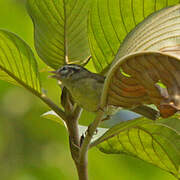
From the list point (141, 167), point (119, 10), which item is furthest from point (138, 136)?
point (141, 167)

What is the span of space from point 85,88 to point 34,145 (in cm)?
182

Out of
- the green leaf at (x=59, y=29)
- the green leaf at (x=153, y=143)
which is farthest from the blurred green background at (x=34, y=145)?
the green leaf at (x=59, y=29)

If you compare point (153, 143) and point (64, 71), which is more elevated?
point (64, 71)

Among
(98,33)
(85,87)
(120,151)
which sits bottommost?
(120,151)

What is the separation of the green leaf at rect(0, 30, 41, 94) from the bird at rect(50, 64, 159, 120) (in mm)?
102

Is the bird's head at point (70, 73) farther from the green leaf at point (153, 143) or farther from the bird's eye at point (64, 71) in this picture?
the green leaf at point (153, 143)

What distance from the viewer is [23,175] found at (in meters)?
2.73

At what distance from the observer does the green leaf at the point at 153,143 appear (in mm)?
1623

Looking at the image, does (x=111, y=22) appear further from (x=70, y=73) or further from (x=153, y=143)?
(x=153, y=143)

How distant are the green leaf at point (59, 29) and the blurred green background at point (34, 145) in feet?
3.55

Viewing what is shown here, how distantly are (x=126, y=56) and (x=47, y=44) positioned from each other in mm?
507

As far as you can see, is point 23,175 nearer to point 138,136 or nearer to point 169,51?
point 138,136

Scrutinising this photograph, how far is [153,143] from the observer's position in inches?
65.7

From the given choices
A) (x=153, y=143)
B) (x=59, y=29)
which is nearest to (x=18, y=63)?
(x=59, y=29)
